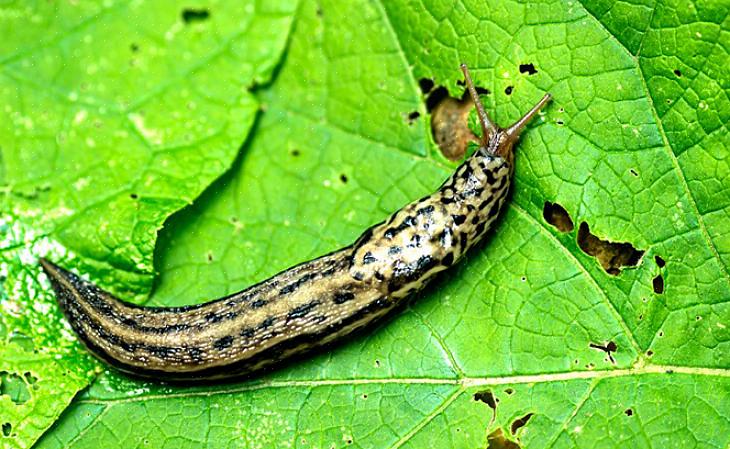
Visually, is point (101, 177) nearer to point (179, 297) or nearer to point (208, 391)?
point (179, 297)

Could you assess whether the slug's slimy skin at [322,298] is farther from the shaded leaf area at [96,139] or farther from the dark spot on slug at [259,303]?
the shaded leaf area at [96,139]

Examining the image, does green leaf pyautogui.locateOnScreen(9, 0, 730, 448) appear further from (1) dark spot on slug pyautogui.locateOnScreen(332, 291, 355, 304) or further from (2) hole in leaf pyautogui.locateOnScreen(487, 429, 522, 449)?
(1) dark spot on slug pyautogui.locateOnScreen(332, 291, 355, 304)

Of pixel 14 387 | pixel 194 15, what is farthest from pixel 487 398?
pixel 194 15

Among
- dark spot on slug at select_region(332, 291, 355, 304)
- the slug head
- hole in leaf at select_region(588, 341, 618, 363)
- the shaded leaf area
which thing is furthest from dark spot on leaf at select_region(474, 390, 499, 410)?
the shaded leaf area

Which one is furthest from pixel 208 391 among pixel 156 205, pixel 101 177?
pixel 101 177

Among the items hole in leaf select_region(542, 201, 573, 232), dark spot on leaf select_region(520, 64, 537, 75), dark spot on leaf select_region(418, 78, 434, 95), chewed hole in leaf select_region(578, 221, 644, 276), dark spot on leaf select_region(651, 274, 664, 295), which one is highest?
dark spot on leaf select_region(520, 64, 537, 75)

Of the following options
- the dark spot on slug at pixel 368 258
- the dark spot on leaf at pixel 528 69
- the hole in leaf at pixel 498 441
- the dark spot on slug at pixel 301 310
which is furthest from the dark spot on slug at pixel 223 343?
the dark spot on leaf at pixel 528 69
